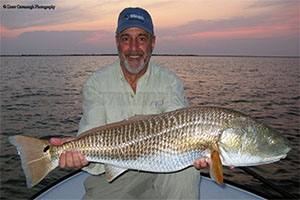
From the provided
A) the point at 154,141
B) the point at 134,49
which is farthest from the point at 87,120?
the point at 134,49

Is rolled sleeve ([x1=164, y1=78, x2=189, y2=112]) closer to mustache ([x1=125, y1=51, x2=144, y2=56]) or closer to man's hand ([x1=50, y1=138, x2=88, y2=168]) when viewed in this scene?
mustache ([x1=125, y1=51, x2=144, y2=56])

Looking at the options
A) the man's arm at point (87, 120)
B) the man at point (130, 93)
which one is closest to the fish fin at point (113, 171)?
the man's arm at point (87, 120)

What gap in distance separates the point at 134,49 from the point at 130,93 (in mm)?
730

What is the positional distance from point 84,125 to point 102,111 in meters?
0.36

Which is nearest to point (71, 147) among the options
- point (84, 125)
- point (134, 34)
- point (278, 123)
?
point (84, 125)

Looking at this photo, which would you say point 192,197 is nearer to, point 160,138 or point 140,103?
point 160,138

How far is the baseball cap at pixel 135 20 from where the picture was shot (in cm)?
409

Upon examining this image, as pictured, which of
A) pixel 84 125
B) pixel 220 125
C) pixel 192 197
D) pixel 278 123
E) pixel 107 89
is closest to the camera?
pixel 220 125

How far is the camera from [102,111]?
13.0 ft

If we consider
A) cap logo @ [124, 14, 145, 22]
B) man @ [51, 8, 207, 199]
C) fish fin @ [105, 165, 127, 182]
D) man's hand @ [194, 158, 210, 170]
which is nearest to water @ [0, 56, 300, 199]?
man @ [51, 8, 207, 199]

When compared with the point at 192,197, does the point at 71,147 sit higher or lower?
higher

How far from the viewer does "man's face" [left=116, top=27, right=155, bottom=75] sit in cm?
412

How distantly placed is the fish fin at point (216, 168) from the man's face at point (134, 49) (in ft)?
6.27

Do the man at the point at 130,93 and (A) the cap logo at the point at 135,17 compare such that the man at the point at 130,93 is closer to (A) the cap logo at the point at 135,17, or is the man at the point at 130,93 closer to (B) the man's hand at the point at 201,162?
(A) the cap logo at the point at 135,17
